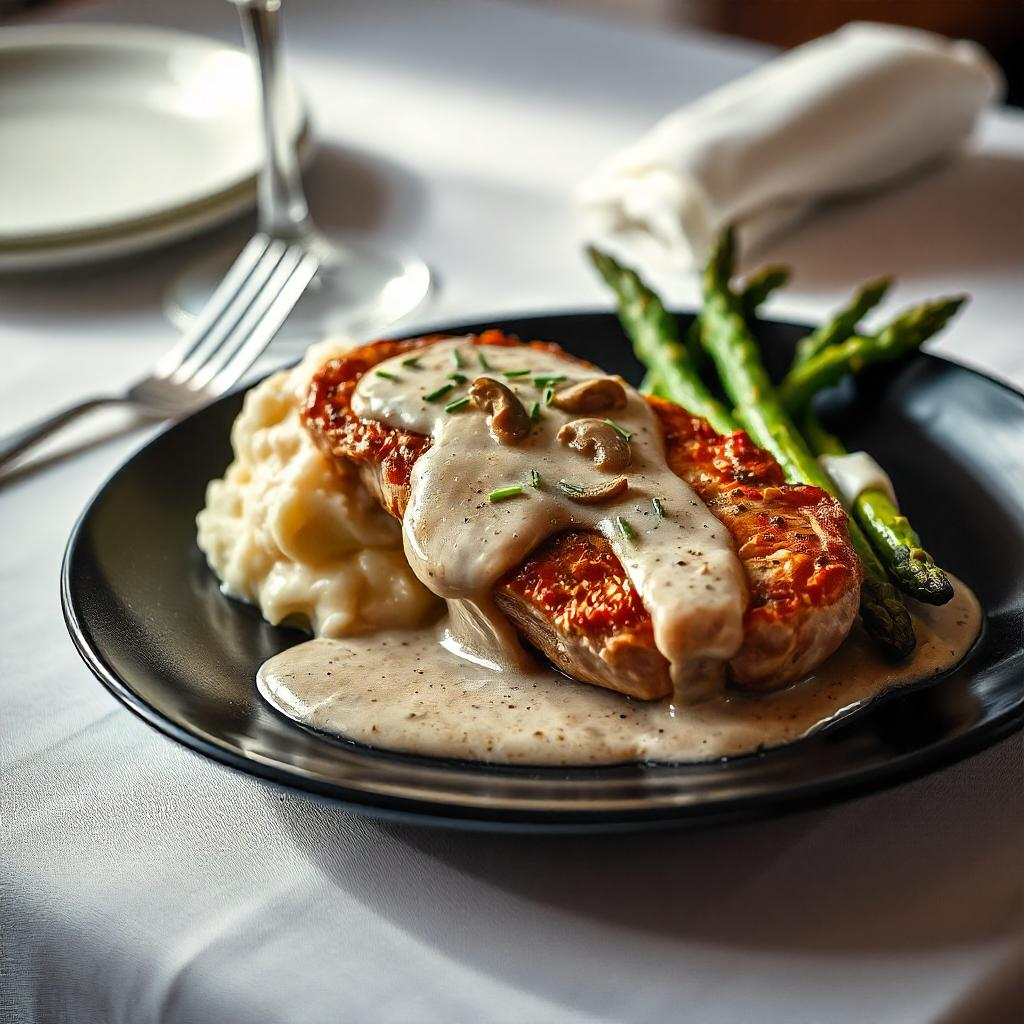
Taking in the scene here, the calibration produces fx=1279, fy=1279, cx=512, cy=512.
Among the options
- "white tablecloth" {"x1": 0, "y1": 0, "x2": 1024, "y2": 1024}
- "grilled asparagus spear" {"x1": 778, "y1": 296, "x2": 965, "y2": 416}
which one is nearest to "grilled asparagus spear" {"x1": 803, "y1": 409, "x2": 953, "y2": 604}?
"white tablecloth" {"x1": 0, "y1": 0, "x2": 1024, "y2": 1024}

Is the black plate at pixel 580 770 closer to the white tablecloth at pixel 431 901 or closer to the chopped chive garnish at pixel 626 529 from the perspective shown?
the white tablecloth at pixel 431 901

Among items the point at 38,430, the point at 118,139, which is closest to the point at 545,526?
the point at 38,430

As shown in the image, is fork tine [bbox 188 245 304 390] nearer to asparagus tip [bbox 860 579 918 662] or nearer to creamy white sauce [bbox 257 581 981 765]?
creamy white sauce [bbox 257 581 981 765]

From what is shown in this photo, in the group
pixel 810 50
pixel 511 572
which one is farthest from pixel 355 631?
pixel 810 50

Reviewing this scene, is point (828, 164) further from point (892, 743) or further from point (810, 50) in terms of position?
point (892, 743)

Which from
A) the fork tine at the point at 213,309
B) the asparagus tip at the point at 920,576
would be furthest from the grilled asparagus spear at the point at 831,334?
the fork tine at the point at 213,309
